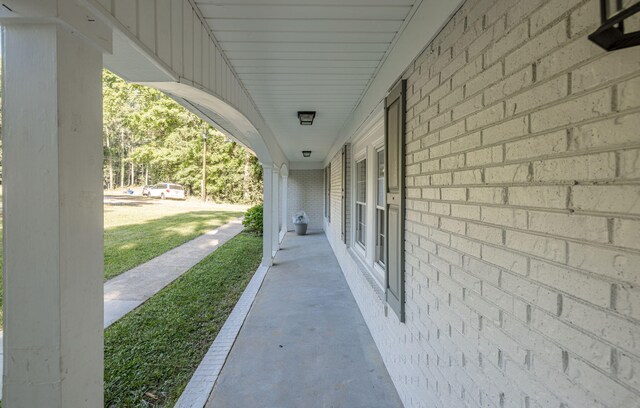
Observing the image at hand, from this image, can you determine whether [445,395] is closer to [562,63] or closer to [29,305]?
[562,63]

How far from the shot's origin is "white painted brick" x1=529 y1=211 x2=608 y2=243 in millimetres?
921

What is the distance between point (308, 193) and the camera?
1466 centimetres

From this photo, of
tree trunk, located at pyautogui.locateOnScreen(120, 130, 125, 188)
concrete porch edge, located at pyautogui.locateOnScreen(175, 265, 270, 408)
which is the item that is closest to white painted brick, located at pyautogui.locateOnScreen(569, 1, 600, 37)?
concrete porch edge, located at pyautogui.locateOnScreen(175, 265, 270, 408)

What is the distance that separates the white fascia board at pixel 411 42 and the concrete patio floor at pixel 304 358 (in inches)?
102

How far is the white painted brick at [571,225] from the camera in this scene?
92 centimetres

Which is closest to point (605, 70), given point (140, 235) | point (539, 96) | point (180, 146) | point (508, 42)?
point (539, 96)

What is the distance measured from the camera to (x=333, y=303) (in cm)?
518

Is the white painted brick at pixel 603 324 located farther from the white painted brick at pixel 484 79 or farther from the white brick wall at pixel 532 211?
the white painted brick at pixel 484 79

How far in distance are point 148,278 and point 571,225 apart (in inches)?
287

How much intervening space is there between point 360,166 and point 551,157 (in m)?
4.54

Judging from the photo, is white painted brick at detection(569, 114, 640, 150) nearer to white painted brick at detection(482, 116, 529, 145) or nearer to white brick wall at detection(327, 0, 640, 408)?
white brick wall at detection(327, 0, 640, 408)

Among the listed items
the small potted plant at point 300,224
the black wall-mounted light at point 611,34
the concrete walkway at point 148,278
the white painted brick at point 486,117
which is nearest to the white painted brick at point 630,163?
the black wall-mounted light at point 611,34

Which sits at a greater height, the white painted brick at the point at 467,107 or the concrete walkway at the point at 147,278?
the white painted brick at the point at 467,107

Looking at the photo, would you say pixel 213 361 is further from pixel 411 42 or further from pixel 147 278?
pixel 147 278
